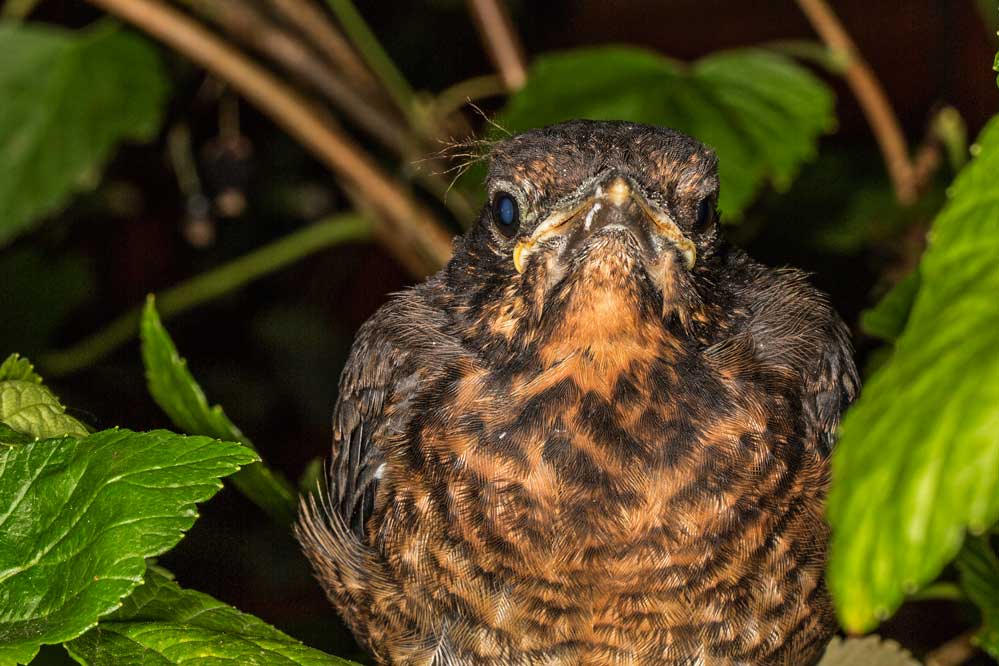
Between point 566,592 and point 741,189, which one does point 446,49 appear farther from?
point 566,592

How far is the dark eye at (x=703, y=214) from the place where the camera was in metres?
1.14

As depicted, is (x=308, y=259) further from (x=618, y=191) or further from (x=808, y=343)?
(x=618, y=191)

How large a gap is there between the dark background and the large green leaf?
1.22 m

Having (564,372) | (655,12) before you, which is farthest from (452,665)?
(655,12)

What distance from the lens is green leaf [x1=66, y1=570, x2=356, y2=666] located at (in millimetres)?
803

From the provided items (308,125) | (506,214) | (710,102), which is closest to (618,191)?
(506,214)

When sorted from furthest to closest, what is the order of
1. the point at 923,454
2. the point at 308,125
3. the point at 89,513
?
the point at 308,125
the point at 89,513
the point at 923,454

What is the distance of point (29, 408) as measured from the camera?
0.92m

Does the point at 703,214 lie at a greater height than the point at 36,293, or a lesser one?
lesser

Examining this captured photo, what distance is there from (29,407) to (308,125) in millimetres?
1029

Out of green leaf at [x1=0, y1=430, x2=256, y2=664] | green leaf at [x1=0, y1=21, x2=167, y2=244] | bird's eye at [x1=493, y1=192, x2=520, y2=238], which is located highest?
green leaf at [x1=0, y1=21, x2=167, y2=244]

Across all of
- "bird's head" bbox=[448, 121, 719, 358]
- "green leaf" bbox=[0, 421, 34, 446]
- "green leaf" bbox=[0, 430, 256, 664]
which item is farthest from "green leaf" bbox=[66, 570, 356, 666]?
"bird's head" bbox=[448, 121, 719, 358]

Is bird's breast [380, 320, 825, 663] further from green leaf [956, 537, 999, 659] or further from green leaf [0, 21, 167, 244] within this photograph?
green leaf [0, 21, 167, 244]

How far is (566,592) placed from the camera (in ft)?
3.57
